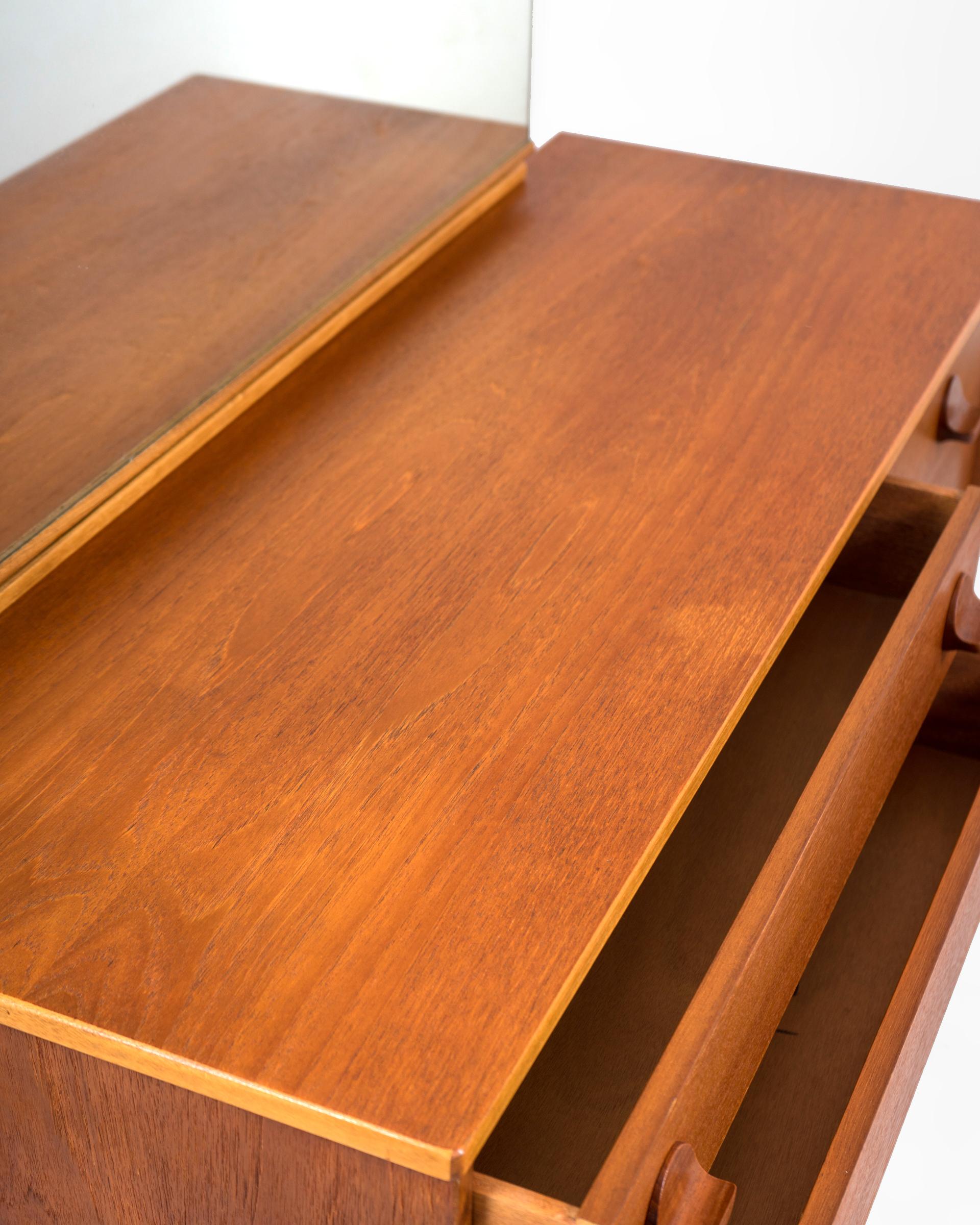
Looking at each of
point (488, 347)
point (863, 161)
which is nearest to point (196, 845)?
point (488, 347)

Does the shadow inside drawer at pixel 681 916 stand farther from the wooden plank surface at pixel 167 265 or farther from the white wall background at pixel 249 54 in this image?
the white wall background at pixel 249 54

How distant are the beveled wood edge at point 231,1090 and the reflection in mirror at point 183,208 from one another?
0.31 metres

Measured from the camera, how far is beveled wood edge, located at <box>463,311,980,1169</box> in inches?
23.8

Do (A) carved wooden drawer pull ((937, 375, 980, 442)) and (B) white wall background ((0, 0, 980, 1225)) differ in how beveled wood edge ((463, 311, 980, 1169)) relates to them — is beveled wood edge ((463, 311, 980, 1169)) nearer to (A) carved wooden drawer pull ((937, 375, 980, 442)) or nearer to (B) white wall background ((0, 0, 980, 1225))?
(A) carved wooden drawer pull ((937, 375, 980, 442))

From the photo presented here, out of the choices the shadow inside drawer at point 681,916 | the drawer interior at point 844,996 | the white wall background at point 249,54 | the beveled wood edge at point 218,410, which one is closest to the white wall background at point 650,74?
the white wall background at point 249,54

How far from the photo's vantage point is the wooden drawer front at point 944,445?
1236 millimetres

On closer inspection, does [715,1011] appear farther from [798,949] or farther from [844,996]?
[844,996]

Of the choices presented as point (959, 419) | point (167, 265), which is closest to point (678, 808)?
point (167, 265)

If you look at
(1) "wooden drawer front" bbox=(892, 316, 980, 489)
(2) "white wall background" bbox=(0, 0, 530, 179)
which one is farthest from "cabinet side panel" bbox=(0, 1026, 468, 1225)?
(1) "wooden drawer front" bbox=(892, 316, 980, 489)

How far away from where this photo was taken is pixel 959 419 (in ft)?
4.26

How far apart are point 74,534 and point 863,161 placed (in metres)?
1.91

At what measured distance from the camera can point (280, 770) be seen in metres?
0.75

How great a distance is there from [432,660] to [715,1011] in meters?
0.24

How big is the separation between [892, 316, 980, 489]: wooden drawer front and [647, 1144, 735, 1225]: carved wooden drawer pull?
0.66 m
